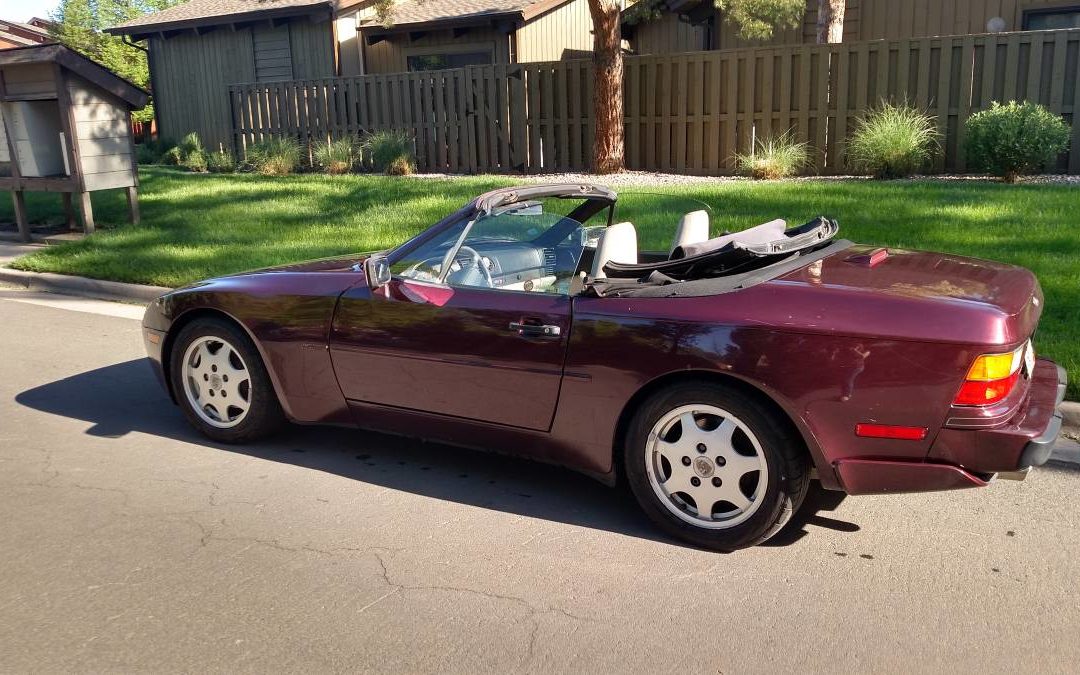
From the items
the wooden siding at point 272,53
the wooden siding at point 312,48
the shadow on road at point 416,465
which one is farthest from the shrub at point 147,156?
the shadow on road at point 416,465

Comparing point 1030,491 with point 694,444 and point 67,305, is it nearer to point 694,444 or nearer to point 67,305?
point 694,444

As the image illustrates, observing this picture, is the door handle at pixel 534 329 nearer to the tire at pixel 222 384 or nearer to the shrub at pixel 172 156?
the tire at pixel 222 384

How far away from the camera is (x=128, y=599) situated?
11.7 feet

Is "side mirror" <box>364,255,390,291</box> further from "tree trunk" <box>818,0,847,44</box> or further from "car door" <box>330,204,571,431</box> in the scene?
"tree trunk" <box>818,0,847,44</box>

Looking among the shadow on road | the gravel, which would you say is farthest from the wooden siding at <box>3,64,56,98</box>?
the shadow on road

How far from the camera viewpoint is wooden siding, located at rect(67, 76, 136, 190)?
39.4 feet

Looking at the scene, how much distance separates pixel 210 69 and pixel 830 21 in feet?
50.4

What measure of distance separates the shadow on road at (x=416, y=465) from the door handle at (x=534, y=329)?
2.70 feet

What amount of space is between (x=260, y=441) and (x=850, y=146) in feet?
34.6

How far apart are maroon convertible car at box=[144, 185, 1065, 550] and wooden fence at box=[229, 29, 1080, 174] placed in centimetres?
985

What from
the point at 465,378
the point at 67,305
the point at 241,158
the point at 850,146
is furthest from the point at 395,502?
the point at 241,158

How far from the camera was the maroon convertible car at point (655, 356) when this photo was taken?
11.5ft

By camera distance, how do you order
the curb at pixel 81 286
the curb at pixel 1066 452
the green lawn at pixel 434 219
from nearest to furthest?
the curb at pixel 1066 452 → the green lawn at pixel 434 219 → the curb at pixel 81 286

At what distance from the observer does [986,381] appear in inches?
134
